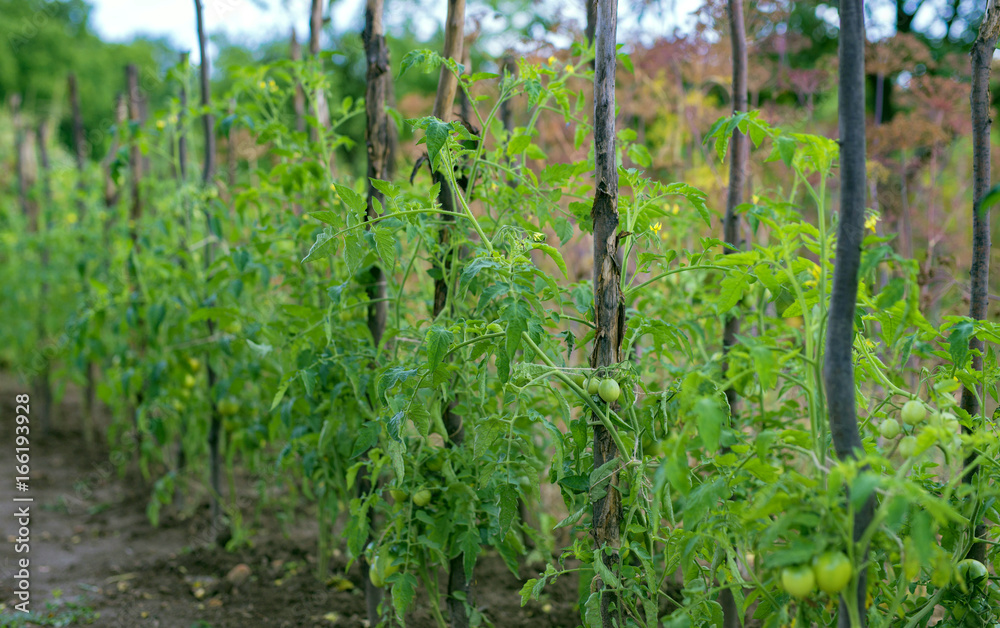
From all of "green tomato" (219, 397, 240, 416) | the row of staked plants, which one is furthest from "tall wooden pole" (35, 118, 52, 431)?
"green tomato" (219, 397, 240, 416)

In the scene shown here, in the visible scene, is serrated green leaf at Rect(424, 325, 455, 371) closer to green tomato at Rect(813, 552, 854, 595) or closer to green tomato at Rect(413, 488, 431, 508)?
green tomato at Rect(413, 488, 431, 508)

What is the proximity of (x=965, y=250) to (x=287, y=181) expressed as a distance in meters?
4.16

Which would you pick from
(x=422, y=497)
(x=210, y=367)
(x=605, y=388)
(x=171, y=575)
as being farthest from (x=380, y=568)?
(x=210, y=367)

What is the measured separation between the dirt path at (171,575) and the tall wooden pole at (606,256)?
2.98 feet

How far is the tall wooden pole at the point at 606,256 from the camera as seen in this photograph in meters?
1.35

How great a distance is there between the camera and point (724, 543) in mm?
1143

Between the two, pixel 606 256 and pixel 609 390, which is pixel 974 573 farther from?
pixel 606 256

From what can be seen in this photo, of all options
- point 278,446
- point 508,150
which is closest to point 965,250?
point 508,150

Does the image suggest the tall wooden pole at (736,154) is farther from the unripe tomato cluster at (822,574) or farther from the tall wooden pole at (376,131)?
the tall wooden pole at (376,131)

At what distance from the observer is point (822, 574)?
0.90 metres

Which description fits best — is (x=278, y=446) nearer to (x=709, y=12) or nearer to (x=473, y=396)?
(x=473, y=396)

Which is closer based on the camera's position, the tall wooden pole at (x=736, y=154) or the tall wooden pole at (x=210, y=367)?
the tall wooden pole at (x=736, y=154)

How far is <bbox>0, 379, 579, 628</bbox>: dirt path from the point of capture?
2.19m

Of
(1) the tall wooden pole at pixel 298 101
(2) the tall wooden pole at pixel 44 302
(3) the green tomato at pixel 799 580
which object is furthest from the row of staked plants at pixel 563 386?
(2) the tall wooden pole at pixel 44 302
